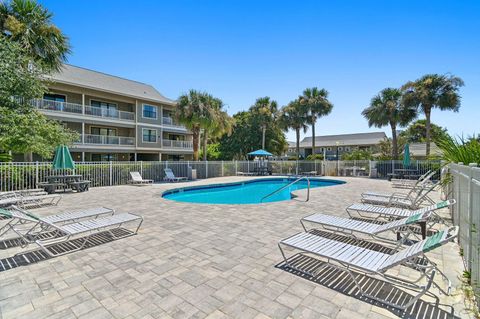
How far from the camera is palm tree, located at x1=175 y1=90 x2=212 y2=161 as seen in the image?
2009 centimetres

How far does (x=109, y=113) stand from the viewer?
936 inches

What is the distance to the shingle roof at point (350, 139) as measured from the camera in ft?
154

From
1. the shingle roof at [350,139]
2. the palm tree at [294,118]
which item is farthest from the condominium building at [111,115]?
the shingle roof at [350,139]

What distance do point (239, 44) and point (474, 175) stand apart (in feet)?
44.3

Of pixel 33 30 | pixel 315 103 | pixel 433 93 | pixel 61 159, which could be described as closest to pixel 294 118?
pixel 315 103

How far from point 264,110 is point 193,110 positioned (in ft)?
44.0

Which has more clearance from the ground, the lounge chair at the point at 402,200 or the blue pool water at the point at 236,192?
the lounge chair at the point at 402,200

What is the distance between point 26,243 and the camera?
4.64 meters

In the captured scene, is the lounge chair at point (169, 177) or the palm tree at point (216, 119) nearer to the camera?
the lounge chair at point (169, 177)

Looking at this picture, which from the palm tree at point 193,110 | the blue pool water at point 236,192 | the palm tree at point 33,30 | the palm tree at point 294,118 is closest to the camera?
the palm tree at point 33,30

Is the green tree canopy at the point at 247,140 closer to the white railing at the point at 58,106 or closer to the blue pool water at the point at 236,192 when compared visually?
Answer: the blue pool water at the point at 236,192

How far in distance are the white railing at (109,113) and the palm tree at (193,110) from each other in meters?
7.62

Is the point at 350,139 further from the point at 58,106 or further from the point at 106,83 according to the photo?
the point at 58,106

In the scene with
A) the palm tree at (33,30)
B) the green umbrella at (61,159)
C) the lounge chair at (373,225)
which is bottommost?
the lounge chair at (373,225)
